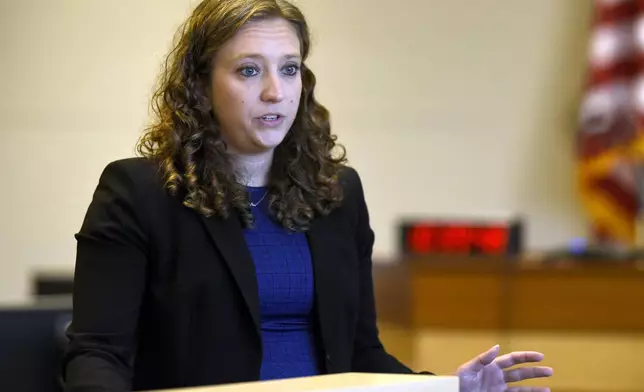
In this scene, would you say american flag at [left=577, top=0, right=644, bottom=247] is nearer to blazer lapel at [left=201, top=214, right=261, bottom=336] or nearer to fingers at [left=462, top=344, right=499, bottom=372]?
fingers at [left=462, top=344, right=499, bottom=372]

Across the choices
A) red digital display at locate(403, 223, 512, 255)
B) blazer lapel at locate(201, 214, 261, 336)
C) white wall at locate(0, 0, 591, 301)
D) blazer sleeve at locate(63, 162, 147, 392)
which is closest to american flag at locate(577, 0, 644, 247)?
white wall at locate(0, 0, 591, 301)

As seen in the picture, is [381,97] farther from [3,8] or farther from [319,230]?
[319,230]

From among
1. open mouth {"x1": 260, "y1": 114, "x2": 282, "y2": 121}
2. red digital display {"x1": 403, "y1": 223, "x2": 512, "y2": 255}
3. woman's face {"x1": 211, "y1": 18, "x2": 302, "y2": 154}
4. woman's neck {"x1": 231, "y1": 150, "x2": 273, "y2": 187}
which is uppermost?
woman's face {"x1": 211, "y1": 18, "x2": 302, "y2": 154}

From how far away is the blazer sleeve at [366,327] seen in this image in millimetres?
2061

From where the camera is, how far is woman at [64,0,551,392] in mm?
1812

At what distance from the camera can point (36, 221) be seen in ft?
22.2

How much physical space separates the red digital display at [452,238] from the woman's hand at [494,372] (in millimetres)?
3187

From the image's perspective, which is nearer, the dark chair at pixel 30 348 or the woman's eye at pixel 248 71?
the woman's eye at pixel 248 71

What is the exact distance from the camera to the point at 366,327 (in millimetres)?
2096

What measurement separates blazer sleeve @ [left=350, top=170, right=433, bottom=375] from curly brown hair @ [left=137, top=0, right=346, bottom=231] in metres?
0.09

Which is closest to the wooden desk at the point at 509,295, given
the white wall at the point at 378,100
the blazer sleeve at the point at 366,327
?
the white wall at the point at 378,100

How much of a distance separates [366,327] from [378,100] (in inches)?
189

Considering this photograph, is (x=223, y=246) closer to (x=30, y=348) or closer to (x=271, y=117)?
(x=271, y=117)

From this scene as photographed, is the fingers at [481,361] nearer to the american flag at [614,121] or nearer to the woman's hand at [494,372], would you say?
the woman's hand at [494,372]
